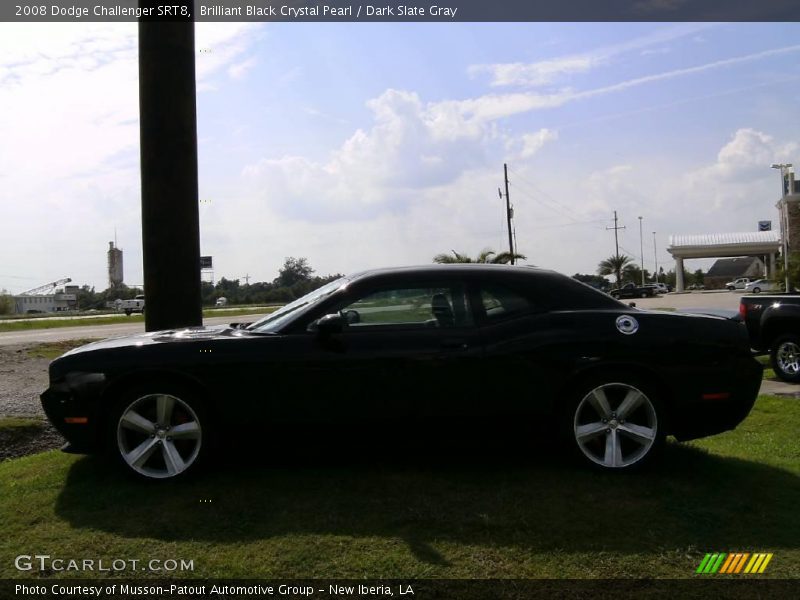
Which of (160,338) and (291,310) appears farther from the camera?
(291,310)

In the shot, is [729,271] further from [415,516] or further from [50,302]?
[415,516]

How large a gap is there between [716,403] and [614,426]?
26.9 inches

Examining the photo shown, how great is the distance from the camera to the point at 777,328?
10320mm

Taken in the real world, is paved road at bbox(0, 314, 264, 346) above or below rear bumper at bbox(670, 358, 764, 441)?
above

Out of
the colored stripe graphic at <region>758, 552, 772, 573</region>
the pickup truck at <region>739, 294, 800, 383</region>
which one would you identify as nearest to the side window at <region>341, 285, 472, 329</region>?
→ the colored stripe graphic at <region>758, 552, 772, 573</region>

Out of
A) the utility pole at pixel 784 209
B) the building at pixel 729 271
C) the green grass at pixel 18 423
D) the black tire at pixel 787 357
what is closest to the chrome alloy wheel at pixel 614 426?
the green grass at pixel 18 423

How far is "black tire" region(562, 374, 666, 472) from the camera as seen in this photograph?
473 cm

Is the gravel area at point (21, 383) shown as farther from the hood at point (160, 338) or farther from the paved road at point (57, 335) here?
the paved road at point (57, 335)

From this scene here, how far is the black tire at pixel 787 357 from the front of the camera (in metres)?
9.91

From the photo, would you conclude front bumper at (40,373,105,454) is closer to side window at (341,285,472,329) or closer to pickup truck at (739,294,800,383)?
side window at (341,285,472,329)

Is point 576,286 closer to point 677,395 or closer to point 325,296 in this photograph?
point 677,395

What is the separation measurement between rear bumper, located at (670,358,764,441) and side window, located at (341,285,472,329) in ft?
4.86

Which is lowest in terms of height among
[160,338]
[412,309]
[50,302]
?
[160,338]

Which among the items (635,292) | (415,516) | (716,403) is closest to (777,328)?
(716,403)
